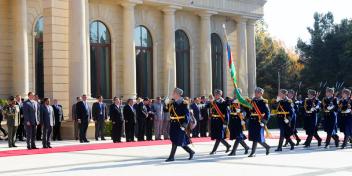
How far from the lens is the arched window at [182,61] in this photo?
1364 inches

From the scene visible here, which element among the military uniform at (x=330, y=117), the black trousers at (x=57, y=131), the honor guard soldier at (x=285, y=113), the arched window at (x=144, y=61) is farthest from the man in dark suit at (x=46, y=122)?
the arched window at (x=144, y=61)

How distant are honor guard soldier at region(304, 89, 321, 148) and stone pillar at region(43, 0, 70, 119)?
1191 cm

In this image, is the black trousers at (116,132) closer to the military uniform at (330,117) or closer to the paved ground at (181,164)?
the paved ground at (181,164)

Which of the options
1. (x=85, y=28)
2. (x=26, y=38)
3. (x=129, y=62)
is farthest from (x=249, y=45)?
(x=26, y=38)

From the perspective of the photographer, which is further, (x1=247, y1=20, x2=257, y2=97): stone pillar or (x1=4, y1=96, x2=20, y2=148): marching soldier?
(x1=247, y1=20, x2=257, y2=97): stone pillar

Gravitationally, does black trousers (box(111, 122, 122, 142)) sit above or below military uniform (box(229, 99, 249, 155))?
below

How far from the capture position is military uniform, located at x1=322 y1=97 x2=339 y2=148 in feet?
60.8

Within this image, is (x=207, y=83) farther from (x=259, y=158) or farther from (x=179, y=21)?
(x=259, y=158)

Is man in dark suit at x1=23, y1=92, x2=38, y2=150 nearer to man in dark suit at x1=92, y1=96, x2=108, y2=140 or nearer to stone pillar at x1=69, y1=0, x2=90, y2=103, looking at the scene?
man in dark suit at x1=92, y1=96, x2=108, y2=140

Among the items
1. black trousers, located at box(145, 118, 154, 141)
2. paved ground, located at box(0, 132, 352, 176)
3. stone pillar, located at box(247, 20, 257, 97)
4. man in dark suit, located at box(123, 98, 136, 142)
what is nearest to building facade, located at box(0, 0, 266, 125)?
→ stone pillar, located at box(247, 20, 257, 97)

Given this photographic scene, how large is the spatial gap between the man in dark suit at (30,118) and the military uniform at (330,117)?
939cm

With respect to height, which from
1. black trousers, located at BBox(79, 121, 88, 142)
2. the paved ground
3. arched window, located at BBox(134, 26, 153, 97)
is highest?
arched window, located at BBox(134, 26, 153, 97)

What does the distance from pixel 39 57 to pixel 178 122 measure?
14.4 m

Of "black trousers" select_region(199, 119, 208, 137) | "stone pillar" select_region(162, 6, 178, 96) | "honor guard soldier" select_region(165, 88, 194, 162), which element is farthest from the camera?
"stone pillar" select_region(162, 6, 178, 96)
